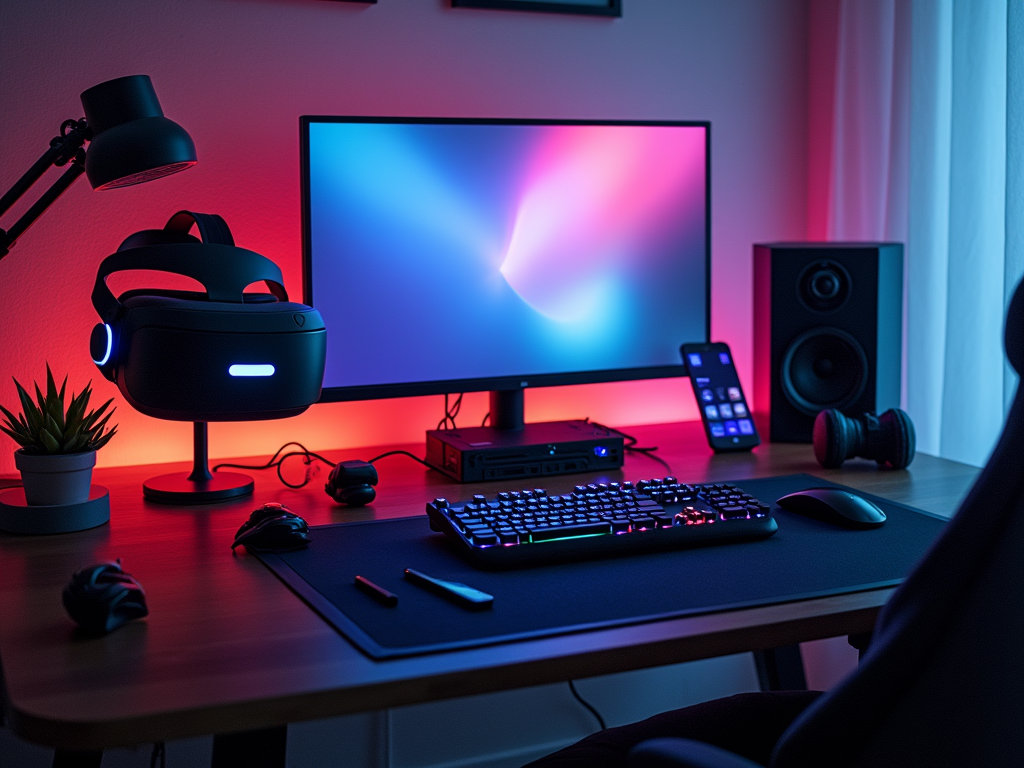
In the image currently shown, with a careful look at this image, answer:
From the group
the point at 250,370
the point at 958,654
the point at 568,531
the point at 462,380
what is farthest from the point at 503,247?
the point at 958,654

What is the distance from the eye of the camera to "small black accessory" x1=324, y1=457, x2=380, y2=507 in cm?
127

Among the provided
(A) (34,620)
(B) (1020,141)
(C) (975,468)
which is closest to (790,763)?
(A) (34,620)

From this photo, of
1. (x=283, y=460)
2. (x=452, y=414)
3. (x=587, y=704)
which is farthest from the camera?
(x=587, y=704)

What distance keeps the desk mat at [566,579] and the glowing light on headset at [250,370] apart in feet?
0.65

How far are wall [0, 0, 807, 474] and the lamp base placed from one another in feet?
0.72

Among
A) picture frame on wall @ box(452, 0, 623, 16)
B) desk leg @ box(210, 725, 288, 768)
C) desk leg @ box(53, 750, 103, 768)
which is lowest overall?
desk leg @ box(53, 750, 103, 768)

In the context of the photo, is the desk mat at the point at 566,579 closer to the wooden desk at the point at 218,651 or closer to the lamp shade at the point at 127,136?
the wooden desk at the point at 218,651

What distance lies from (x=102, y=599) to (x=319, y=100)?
100cm

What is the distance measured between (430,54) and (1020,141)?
0.95 meters

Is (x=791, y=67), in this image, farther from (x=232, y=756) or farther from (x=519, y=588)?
(x=232, y=756)

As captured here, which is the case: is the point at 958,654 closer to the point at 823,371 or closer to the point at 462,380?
the point at 462,380

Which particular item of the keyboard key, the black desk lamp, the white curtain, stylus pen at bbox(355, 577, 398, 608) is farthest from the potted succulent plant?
the white curtain

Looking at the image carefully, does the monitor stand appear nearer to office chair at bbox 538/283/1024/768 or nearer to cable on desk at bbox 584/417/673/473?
cable on desk at bbox 584/417/673/473

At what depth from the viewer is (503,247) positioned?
58.3 inches
